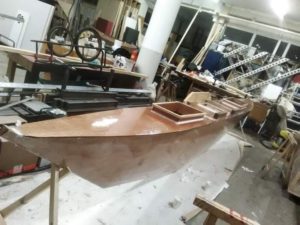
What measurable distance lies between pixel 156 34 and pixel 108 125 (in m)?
3.69

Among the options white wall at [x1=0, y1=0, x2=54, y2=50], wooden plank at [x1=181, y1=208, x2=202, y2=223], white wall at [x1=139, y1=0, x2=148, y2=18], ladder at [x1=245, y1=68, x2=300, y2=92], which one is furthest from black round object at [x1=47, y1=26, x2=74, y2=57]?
ladder at [x1=245, y1=68, x2=300, y2=92]

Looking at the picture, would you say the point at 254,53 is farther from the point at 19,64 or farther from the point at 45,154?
the point at 45,154

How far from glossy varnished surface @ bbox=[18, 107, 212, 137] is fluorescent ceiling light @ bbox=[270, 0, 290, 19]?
17.2 feet

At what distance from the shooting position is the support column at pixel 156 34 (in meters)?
4.88

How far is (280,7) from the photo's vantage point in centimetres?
654

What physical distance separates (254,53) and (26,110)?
6.97m

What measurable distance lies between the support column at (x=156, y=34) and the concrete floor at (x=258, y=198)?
2.32 meters

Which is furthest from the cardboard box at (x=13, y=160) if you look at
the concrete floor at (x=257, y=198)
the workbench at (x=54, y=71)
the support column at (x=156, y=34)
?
the support column at (x=156, y=34)

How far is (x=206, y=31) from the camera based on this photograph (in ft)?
35.4

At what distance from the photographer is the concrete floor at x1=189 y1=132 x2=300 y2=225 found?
2.91 meters

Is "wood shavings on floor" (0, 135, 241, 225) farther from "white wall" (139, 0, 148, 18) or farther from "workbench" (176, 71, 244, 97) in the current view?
"white wall" (139, 0, 148, 18)

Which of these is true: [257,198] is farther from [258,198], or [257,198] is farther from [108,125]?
[108,125]

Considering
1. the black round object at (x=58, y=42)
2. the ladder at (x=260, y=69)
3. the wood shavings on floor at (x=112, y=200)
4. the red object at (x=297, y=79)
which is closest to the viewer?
the wood shavings on floor at (x=112, y=200)

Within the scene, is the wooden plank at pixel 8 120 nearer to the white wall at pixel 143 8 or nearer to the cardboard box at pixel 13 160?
the cardboard box at pixel 13 160
